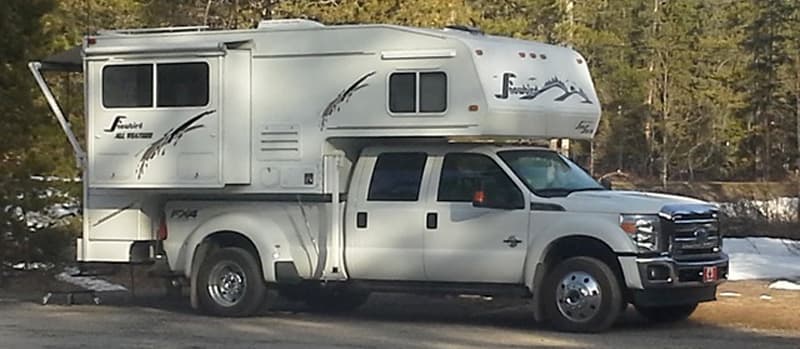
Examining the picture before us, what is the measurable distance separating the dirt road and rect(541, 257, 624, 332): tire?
17 cm

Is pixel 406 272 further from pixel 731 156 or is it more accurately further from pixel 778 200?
pixel 731 156

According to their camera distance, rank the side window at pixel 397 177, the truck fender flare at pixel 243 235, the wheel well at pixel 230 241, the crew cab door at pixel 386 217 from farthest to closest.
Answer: the wheel well at pixel 230 241 < the truck fender flare at pixel 243 235 < the side window at pixel 397 177 < the crew cab door at pixel 386 217

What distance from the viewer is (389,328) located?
14.2m

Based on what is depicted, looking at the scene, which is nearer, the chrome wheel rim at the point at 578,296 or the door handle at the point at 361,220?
the chrome wheel rim at the point at 578,296

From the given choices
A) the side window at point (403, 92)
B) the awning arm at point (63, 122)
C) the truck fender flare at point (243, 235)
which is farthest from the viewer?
the awning arm at point (63, 122)

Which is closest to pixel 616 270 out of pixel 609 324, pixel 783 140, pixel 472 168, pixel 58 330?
pixel 609 324

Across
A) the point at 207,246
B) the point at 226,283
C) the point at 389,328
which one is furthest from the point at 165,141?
the point at 389,328

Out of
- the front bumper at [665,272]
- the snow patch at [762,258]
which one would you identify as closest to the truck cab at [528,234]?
the front bumper at [665,272]

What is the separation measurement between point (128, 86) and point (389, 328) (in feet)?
12.7

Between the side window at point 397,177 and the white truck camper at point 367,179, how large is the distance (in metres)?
0.02

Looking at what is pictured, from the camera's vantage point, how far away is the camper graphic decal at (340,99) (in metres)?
14.3

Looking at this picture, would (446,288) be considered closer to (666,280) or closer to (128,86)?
(666,280)

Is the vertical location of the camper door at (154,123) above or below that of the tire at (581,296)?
above

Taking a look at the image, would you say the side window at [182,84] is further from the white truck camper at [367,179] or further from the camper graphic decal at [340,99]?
the camper graphic decal at [340,99]
